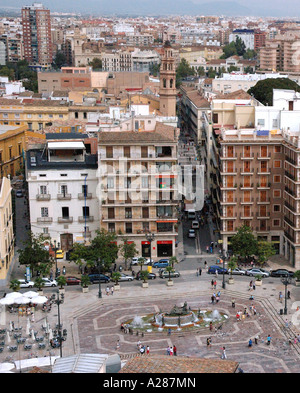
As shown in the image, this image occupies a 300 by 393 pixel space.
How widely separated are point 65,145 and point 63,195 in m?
3.30

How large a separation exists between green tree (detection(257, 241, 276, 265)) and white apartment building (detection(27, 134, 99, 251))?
1074 centimetres

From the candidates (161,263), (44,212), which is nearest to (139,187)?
(161,263)

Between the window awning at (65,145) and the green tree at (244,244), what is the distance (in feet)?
38.2

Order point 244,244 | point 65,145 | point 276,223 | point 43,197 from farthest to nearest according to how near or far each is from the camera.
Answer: point 276,223, point 65,145, point 43,197, point 244,244

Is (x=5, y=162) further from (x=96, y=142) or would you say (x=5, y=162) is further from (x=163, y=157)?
(x=163, y=157)

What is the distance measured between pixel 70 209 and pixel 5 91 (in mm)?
60452

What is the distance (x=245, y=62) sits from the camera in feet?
544

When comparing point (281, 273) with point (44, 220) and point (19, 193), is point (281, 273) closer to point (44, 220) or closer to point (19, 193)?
point (44, 220)

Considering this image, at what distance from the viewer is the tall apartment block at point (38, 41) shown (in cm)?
16912

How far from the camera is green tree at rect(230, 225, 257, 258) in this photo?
139 ft

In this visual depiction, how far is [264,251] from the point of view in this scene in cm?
4166

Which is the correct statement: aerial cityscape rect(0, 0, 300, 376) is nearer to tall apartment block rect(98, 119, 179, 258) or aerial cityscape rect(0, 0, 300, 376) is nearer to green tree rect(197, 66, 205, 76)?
tall apartment block rect(98, 119, 179, 258)

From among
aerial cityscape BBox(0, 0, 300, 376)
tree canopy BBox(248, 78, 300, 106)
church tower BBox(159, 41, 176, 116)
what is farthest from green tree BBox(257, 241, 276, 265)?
tree canopy BBox(248, 78, 300, 106)

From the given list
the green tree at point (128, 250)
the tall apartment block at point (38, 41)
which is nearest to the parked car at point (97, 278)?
the green tree at point (128, 250)
